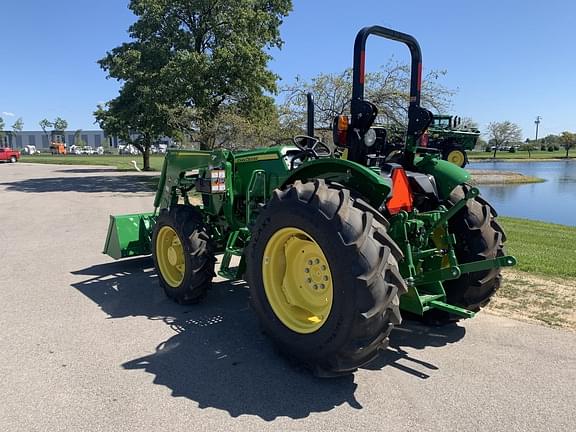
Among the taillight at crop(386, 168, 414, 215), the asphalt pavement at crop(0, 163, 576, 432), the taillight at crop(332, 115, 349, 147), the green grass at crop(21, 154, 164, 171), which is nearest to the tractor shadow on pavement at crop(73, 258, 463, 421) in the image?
the asphalt pavement at crop(0, 163, 576, 432)

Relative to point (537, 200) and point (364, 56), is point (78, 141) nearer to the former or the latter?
point (537, 200)

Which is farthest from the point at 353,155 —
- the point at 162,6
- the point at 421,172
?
the point at 162,6

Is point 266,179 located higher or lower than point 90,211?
higher

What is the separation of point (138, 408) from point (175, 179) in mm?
3724

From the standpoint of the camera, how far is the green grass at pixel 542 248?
23.1 feet

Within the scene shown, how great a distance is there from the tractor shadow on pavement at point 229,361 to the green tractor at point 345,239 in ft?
0.61

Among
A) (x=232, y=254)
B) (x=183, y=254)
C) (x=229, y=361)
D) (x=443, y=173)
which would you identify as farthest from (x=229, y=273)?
(x=443, y=173)

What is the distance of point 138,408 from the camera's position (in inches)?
126

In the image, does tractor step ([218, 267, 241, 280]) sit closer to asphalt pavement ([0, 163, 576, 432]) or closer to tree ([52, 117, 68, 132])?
asphalt pavement ([0, 163, 576, 432])

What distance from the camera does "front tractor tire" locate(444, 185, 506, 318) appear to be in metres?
4.33

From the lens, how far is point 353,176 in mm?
3844

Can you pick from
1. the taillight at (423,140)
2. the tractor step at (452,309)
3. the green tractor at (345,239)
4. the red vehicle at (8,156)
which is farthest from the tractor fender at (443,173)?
the red vehicle at (8,156)

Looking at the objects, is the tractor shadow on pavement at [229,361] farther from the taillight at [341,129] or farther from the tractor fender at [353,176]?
the taillight at [341,129]

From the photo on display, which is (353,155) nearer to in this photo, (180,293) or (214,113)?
(180,293)
